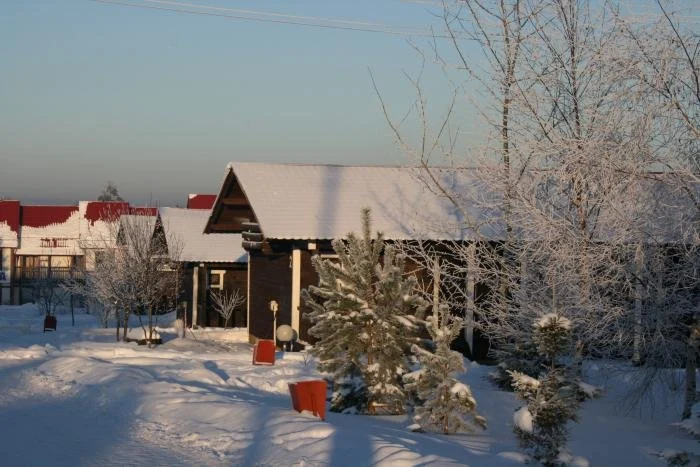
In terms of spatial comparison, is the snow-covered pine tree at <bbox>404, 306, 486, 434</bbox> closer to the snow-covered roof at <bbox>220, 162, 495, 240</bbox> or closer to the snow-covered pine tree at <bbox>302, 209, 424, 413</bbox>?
the snow-covered pine tree at <bbox>302, 209, 424, 413</bbox>

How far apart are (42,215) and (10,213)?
2.08m

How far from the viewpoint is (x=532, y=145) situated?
43.1ft

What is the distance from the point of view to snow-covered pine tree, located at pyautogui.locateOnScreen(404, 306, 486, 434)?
12.6 m

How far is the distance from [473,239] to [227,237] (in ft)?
72.3

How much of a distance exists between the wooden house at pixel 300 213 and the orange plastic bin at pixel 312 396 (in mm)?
9884

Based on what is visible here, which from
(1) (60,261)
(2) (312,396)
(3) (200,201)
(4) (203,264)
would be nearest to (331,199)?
(4) (203,264)

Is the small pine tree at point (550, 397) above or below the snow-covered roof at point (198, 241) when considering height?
below

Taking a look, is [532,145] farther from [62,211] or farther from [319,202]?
[62,211]

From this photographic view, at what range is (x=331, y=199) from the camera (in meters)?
25.6

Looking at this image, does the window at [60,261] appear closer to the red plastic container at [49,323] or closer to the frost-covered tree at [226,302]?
the red plastic container at [49,323]

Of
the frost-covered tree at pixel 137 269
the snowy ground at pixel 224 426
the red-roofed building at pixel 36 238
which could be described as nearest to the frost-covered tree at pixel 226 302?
the frost-covered tree at pixel 137 269

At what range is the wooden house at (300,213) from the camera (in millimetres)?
23778

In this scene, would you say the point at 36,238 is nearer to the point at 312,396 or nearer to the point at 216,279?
the point at 216,279

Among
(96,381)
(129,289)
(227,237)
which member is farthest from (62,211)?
(96,381)
